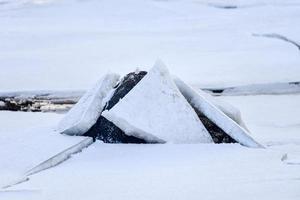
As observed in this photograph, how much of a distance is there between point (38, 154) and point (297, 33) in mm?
5590

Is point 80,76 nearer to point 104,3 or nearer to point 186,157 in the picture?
point 186,157

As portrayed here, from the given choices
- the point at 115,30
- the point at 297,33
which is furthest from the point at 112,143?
the point at 115,30

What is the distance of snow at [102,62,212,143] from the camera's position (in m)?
3.09

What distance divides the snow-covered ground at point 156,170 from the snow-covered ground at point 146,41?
8.08 ft

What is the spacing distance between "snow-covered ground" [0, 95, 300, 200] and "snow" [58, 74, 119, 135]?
7 cm

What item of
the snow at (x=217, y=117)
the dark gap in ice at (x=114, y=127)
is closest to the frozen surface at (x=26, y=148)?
the dark gap in ice at (x=114, y=127)

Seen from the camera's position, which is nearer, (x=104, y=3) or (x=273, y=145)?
(x=273, y=145)

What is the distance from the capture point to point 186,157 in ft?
9.25

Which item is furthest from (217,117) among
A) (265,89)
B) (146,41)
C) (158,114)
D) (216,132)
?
(146,41)

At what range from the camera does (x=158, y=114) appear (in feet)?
10.5

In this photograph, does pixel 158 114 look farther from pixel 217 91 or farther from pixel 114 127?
pixel 217 91

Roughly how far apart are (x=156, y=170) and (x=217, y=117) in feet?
2.38

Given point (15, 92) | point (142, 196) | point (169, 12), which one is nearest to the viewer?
point (142, 196)

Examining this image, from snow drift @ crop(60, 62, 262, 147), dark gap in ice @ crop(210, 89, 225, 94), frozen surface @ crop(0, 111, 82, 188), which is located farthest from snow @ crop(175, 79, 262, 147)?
dark gap in ice @ crop(210, 89, 225, 94)
